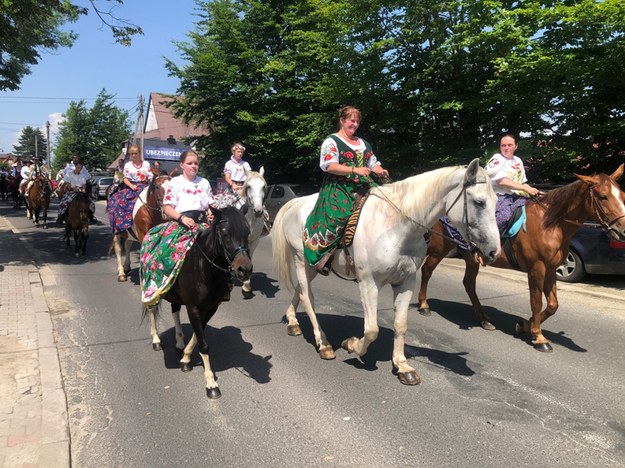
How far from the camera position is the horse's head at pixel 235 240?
3.59 metres

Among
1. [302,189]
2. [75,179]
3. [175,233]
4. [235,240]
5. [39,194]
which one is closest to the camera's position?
[235,240]

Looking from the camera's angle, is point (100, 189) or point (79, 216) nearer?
point (79, 216)

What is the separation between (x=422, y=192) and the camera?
4.11 metres

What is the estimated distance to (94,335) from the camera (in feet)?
18.8

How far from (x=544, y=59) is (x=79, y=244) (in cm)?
1169

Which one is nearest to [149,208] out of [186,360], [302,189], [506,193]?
[186,360]

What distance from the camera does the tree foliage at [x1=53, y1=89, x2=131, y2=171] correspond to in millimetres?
57906

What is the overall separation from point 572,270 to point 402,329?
19.4ft

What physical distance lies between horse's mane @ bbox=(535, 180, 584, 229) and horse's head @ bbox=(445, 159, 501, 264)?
78.9 inches

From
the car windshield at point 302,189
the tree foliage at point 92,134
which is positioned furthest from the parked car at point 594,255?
the tree foliage at point 92,134

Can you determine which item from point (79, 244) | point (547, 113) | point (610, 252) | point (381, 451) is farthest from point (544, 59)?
point (79, 244)

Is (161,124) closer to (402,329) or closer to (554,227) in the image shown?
(554,227)

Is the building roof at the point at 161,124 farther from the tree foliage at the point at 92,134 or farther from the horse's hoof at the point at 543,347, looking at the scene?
the horse's hoof at the point at 543,347

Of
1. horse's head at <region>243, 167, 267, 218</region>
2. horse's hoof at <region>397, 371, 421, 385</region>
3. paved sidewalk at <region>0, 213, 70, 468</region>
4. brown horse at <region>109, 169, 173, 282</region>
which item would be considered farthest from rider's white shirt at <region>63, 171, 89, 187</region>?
horse's hoof at <region>397, 371, 421, 385</region>
